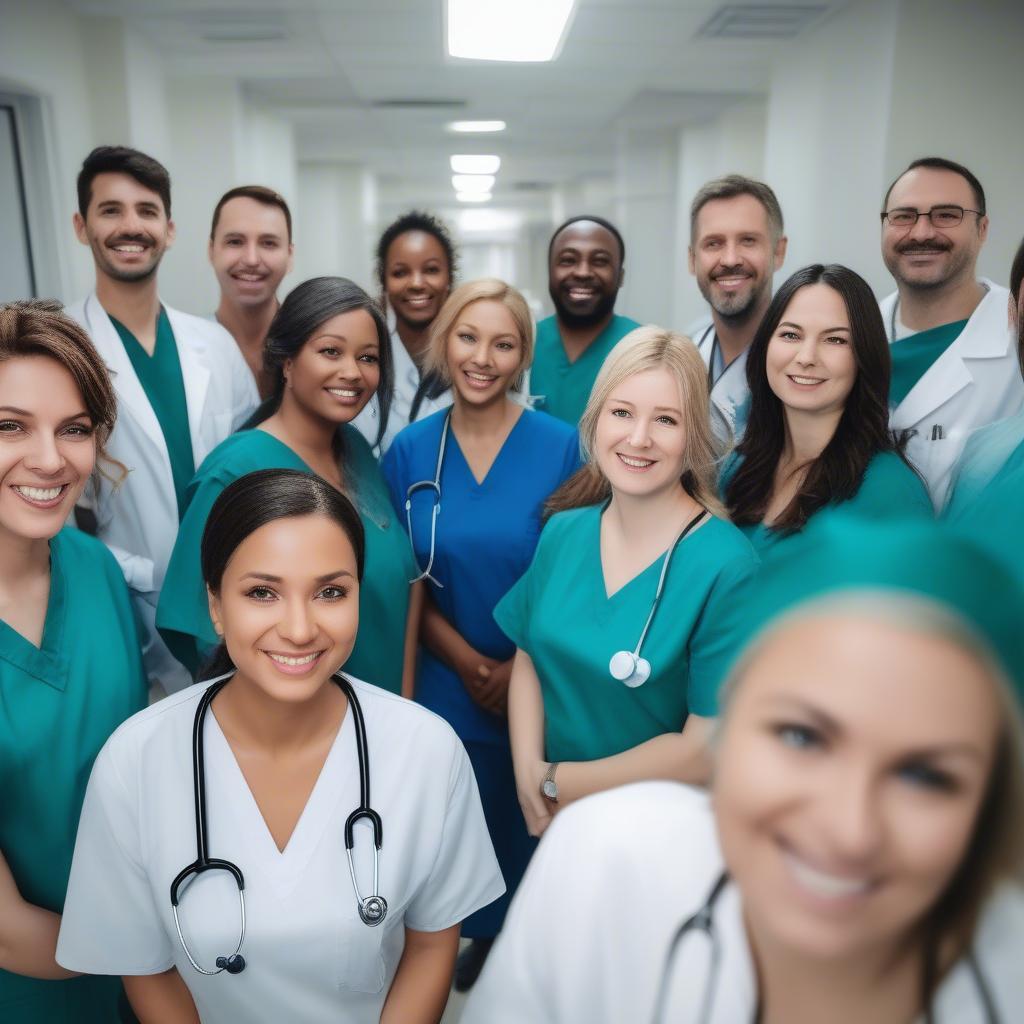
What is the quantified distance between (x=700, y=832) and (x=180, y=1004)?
0.74m

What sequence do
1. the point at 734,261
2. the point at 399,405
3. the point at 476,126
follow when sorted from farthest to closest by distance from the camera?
the point at 476,126 < the point at 399,405 < the point at 734,261

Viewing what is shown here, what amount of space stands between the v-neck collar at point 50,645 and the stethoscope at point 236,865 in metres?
0.25

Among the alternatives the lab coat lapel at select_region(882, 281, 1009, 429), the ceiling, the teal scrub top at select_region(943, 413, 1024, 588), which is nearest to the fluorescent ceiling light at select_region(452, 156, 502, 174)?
the ceiling

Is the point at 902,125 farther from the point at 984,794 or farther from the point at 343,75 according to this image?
the point at 984,794

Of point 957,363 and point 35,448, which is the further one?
point 957,363

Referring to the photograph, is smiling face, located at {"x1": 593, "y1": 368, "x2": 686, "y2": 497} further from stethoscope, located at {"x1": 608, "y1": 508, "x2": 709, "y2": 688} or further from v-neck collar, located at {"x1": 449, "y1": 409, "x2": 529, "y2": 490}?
v-neck collar, located at {"x1": 449, "y1": 409, "x2": 529, "y2": 490}

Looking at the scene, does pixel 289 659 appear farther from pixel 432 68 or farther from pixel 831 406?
pixel 432 68

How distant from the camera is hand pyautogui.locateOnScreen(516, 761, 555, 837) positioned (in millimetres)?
1397

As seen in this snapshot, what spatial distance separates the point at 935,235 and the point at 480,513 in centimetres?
127

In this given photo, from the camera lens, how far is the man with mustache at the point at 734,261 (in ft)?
7.19

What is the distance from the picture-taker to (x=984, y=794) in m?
0.44

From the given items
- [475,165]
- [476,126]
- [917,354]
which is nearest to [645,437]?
[917,354]

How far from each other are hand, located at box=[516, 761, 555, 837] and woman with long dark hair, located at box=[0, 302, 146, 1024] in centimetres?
63

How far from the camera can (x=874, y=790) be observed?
0.44 meters
